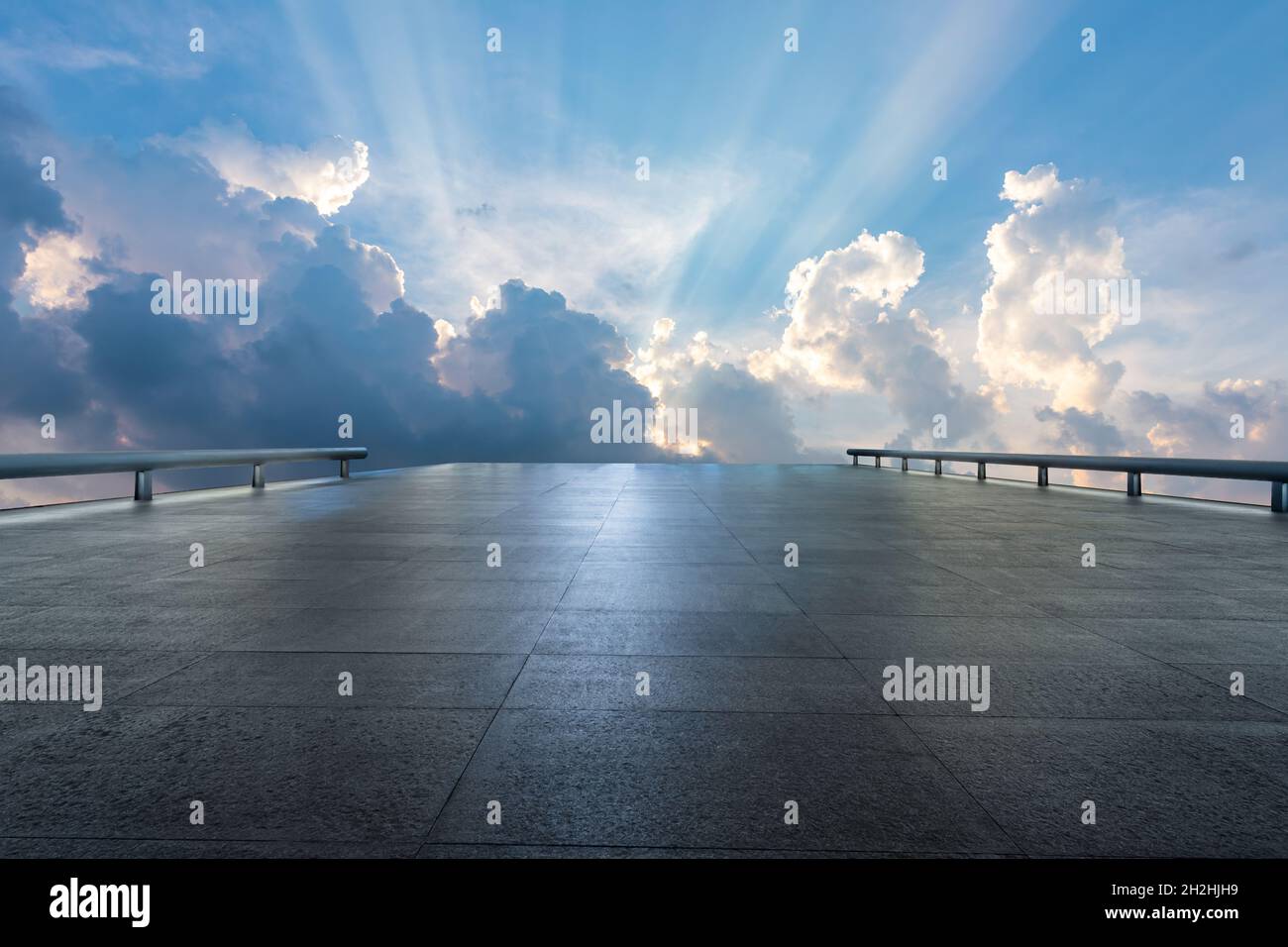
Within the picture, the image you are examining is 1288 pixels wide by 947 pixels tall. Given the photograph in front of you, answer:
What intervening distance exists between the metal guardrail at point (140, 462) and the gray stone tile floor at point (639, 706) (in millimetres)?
3706

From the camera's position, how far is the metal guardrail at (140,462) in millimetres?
11828

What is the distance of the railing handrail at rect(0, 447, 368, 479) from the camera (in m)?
11.8

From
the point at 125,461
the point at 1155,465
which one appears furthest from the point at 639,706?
the point at 1155,465

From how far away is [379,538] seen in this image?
33.4 feet

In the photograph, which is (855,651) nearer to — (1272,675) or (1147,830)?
(1147,830)

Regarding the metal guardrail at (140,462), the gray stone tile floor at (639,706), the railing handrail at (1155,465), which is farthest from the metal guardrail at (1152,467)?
the metal guardrail at (140,462)

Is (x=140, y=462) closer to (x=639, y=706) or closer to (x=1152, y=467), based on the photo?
(x=639, y=706)

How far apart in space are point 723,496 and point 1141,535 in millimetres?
9060

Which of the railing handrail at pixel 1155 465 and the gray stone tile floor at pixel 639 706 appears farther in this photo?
the railing handrail at pixel 1155 465

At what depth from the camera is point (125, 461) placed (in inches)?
550

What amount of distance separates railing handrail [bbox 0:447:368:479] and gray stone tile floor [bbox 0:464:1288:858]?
3.68 m

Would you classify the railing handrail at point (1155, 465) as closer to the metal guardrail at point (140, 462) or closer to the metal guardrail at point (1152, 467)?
the metal guardrail at point (1152, 467)

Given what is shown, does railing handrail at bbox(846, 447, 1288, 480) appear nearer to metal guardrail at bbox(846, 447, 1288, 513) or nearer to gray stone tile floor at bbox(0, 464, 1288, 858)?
metal guardrail at bbox(846, 447, 1288, 513)
